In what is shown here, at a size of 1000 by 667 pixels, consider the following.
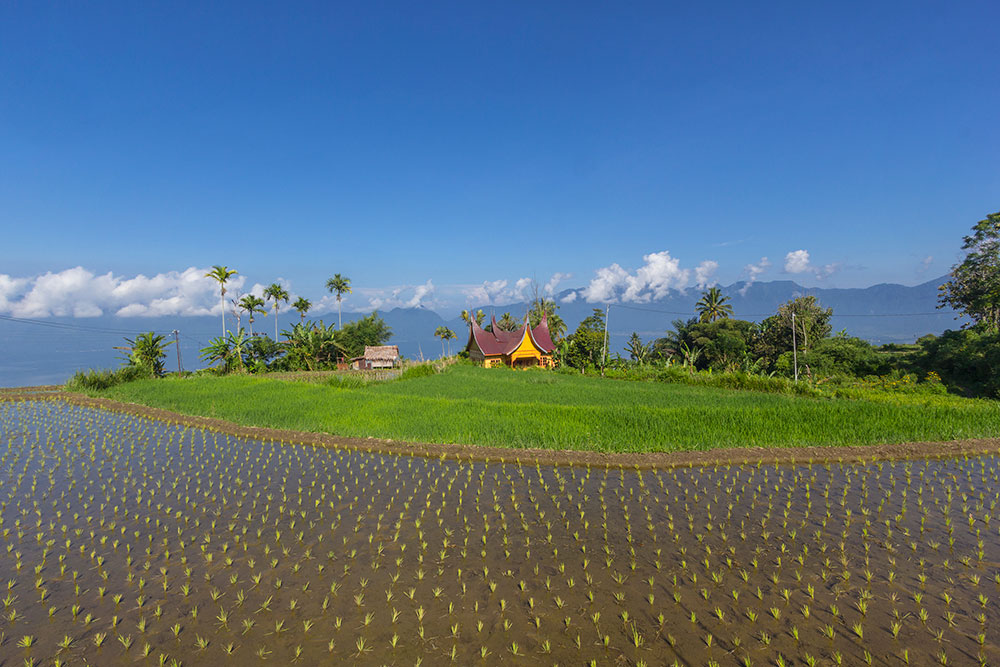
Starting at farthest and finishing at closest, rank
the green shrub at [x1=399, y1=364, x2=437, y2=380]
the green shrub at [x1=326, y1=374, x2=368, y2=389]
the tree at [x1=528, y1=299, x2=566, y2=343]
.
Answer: the tree at [x1=528, y1=299, x2=566, y2=343] < the green shrub at [x1=399, y1=364, x2=437, y2=380] < the green shrub at [x1=326, y1=374, x2=368, y2=389]

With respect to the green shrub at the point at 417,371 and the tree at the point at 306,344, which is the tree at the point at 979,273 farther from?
the tree at the point at 306,344

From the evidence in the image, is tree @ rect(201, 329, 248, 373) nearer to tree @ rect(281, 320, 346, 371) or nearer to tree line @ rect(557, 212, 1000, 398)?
tree @ rect(281, 320, 346, 371)

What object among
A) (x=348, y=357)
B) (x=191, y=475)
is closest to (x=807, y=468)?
(x=191, y=475)

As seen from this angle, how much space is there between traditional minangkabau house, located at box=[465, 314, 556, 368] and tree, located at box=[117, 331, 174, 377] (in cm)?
1879

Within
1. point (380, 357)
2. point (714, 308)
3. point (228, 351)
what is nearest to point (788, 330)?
point (714, 308)

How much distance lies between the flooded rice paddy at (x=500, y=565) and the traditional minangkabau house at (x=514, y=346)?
23589 millimetres

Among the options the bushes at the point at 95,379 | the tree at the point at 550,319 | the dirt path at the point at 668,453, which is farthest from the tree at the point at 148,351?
the tree at the point at 550,319

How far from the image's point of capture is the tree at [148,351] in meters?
23.0

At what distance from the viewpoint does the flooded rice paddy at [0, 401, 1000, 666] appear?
A: 393 cm

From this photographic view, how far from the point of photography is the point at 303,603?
4520mm

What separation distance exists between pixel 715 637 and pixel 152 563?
624 centimetres

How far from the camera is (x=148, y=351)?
2364 centimetres

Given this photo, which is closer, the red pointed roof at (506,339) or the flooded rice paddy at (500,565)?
the flooded rice paddy at (500,565)

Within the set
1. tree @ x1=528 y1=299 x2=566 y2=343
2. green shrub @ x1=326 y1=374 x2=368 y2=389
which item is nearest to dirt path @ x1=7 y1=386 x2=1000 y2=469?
green shrub @ x1=326 y1=374 x2=368 y2=389
